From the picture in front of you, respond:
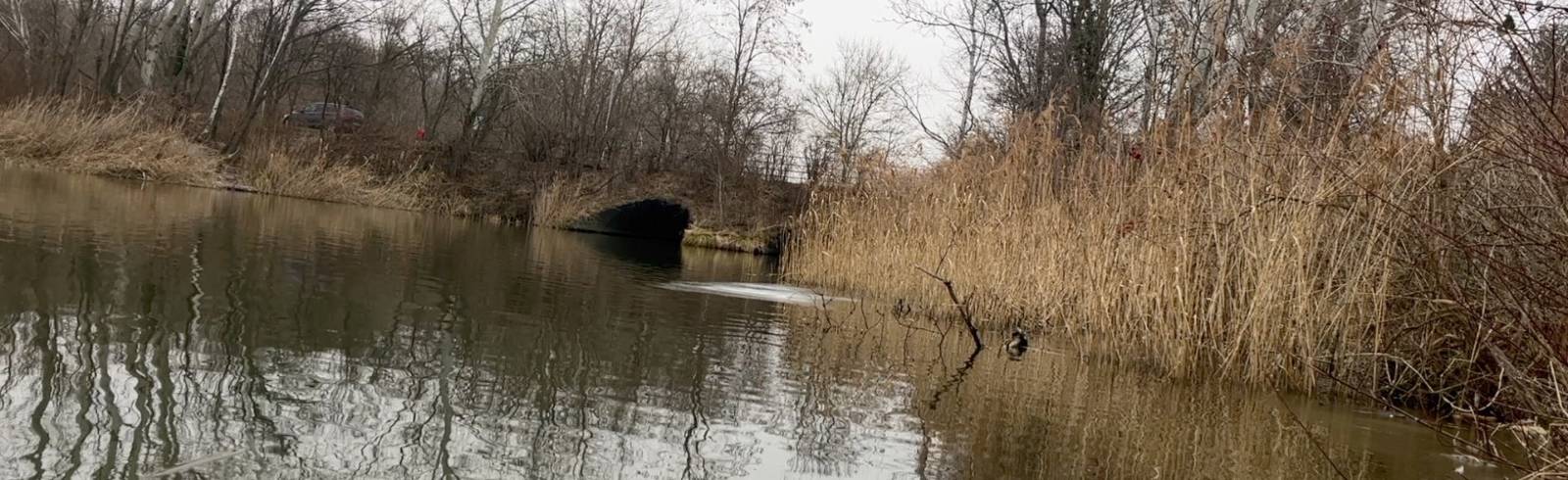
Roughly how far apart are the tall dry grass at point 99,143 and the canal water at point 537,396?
13.2m

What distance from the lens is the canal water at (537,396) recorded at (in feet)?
11.3

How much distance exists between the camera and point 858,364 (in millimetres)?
6277

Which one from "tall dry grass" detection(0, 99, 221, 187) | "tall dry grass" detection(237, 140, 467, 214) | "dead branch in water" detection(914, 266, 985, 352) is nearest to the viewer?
"dead branch in water" detection(914, 266, 985, 352)

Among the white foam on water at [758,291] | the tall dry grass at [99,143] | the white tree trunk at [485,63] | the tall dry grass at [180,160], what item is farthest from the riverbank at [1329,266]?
the white tree trunk at [485,63]

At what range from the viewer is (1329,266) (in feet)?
18.4

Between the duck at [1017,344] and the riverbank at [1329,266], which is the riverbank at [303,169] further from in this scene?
the riverbank at [1329,266]

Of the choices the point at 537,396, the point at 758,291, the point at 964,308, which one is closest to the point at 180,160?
the point at 758,291

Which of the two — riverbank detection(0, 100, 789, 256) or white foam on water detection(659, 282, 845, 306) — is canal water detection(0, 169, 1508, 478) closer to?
white foam on water detection(659, 282, 845, 306)

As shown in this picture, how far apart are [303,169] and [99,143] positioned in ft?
13.4

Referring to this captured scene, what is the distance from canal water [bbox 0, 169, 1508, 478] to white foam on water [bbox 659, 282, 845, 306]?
5.94 feet

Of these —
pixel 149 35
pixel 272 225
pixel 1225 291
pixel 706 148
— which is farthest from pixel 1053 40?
pixel 149 35

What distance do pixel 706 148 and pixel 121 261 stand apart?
66.1ft

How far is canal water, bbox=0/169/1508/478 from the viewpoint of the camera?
343 cm

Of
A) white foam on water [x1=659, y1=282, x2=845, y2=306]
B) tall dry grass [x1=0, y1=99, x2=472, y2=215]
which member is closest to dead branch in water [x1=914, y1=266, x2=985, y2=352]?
white foam on water [x1=659, y1=282, x2=845, y2=306]
